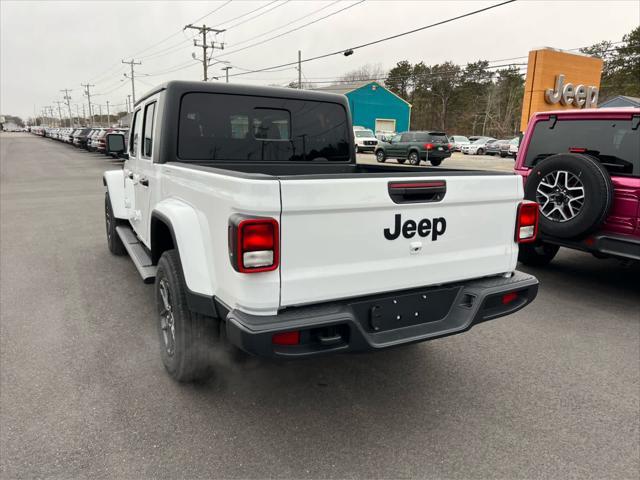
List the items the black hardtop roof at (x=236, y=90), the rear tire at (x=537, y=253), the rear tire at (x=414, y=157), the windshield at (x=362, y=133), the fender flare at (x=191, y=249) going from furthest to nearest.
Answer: the windshield at (x=362, y=133), the rear tire at (x=414, y=157), the rear tire at (x=537, y=253), the black hardtop roof at (x=236, y=90), the fender flare at (x=191, y=249)

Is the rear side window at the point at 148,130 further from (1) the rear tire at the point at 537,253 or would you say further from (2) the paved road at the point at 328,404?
(1) the rear tire at the point at 537,253

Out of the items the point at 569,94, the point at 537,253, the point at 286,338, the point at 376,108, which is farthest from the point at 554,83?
the point at 376,108

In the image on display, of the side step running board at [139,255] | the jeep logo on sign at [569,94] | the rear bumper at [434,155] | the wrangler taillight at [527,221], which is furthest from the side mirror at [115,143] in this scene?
the jeep logo on sign at [569,94]

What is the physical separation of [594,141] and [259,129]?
3720mm

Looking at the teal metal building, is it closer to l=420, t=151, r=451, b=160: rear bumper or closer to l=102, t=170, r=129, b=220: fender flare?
l=420, t=151, r=451, b=160: rear bumper

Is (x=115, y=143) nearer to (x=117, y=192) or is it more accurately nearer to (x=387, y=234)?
(x=117, y=192)

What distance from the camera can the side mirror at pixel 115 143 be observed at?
17.8 feet

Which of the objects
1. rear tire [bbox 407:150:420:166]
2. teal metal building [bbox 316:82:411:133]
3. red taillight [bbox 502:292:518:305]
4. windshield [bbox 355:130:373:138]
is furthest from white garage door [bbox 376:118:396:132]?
red taillight [bbox 502:292:518:305]

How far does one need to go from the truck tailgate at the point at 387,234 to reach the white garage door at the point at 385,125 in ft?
175

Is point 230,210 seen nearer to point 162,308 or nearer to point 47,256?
point 162,308

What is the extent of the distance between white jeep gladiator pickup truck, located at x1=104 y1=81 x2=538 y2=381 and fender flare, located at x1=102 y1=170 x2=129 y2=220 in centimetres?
210

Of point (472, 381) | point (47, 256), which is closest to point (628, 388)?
point (472, 381)

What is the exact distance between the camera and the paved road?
8.25ft

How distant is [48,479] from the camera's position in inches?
92.7
